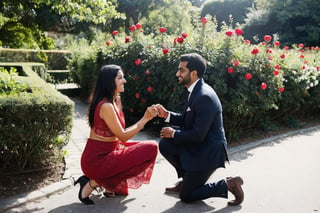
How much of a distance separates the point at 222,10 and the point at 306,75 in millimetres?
29245

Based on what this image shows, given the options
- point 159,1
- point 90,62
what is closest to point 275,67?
point 90,62

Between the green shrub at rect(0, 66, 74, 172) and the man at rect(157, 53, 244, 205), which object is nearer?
the man at rect(157, 53, 244, 205)

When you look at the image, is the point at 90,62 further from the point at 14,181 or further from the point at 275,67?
the point at 14,181

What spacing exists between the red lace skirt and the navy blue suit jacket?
39 centimetres

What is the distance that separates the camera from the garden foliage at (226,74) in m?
6.45

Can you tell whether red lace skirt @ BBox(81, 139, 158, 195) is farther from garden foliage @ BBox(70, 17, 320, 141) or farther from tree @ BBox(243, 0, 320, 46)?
tree @ BBox(243, 0, 320, 46)

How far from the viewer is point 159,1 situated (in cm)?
2345

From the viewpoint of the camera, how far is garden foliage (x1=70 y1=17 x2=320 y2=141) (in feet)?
21.1

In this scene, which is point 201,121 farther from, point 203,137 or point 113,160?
point 113,160

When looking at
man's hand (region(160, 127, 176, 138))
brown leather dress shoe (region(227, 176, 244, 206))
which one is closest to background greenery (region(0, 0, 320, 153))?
man's hand (region(160, 127, 176, 138))

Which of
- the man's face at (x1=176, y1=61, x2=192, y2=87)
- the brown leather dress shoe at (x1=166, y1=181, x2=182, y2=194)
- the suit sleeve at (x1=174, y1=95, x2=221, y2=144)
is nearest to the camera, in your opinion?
Result: the suit sleeve at (x1=174, y1=95, x2=221, y2=144)


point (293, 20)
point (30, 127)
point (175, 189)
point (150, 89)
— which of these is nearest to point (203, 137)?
point (175, 189)

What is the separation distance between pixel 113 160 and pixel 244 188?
186 centimetres

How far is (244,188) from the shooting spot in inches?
176
